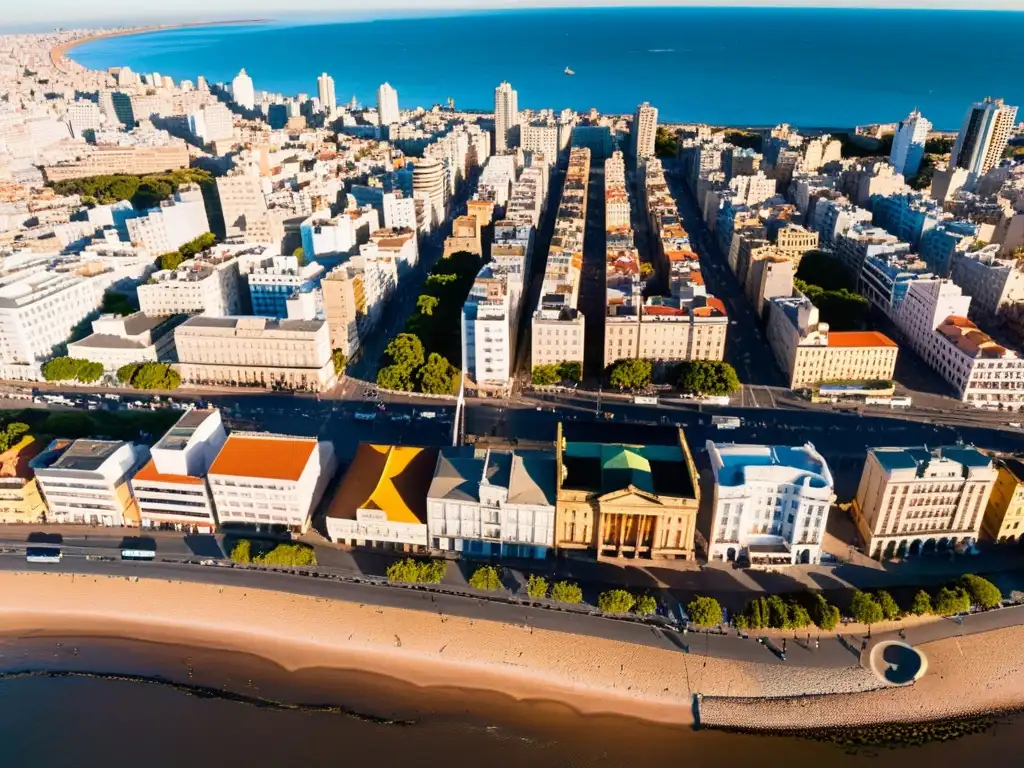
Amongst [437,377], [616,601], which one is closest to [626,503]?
[616,601]

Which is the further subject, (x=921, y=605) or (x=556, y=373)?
(x=556, y=373)

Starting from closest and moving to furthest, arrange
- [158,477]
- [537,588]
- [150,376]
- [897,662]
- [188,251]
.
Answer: [897,662] → [537,588] → [158,477] → [150,376] → [188,251]

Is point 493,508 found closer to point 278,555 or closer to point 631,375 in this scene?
point 278,555

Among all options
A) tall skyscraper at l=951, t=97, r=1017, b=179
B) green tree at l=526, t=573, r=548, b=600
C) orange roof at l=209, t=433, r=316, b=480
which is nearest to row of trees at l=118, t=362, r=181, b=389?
orange roof at l=209, t=433, r=316, b=480

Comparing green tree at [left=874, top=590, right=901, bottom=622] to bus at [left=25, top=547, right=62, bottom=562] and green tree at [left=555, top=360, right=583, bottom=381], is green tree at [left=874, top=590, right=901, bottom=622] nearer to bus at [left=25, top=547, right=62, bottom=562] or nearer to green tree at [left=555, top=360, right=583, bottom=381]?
green tree at [left=555, top=360, right=583, bottom=381]

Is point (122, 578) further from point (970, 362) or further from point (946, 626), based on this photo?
point (970, 362)

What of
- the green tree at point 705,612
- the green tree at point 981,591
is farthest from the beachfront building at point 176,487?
the green tree at point 981,591

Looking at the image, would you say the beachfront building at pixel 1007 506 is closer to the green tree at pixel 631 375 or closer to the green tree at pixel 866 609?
the green tree at pixel 866 609
